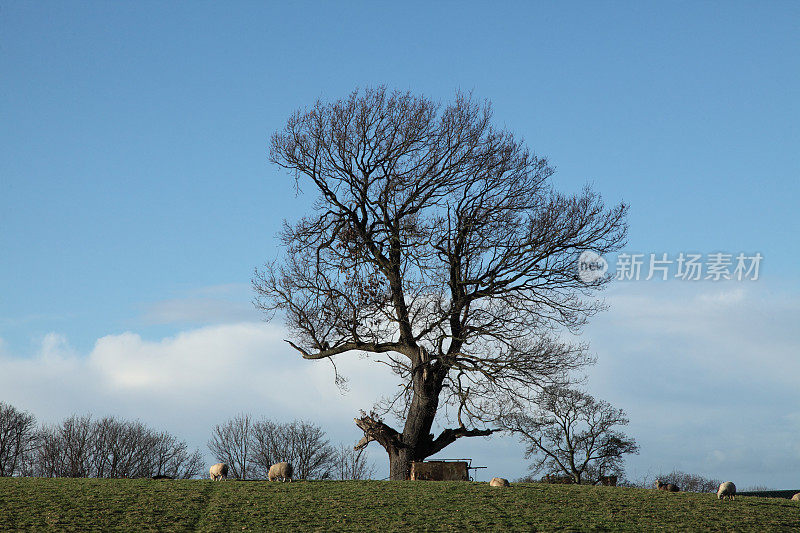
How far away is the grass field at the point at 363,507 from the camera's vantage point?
1781 centimetres

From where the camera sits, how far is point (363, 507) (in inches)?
768

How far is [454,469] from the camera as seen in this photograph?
26641 mm

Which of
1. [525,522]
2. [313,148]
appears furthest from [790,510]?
[313,148]

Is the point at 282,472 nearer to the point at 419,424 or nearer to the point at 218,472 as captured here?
the point at 218,472

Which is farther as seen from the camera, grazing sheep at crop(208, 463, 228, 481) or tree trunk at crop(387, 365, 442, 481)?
tree trunk at crop(387, 365, 442, 481)

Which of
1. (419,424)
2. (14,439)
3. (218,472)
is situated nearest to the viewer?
(218,472)

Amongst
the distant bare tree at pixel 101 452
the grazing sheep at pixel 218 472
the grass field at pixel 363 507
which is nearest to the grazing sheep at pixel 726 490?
the grass field at pixel 363 507

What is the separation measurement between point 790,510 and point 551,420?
22.3m

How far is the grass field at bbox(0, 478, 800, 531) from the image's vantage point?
1781 cm

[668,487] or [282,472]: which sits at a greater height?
[282,472]

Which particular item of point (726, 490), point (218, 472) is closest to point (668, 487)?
point (726, 490)

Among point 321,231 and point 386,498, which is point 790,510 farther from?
point 321,231

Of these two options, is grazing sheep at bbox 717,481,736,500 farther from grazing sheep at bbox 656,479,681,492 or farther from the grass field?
grazing sheep at bbox 656,479,681,492

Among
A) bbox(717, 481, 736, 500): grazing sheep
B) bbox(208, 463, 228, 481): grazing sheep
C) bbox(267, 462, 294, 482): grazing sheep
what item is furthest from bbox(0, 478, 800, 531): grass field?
bbox(208, 463, 228, 481): grazing sheep
